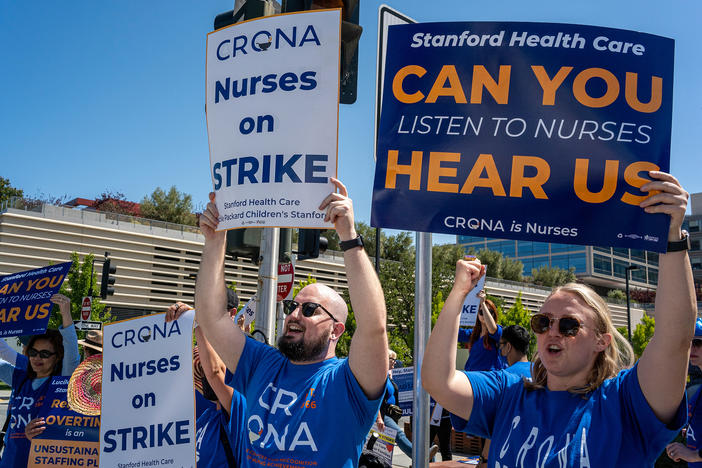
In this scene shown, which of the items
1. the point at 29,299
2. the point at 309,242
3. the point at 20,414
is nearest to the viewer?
the point at 20,414

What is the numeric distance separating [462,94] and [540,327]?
1095 millimetres

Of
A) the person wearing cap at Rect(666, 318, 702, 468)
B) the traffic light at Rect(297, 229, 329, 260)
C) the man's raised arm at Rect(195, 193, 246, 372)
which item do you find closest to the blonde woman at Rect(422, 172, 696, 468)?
the man's raised arm at Rect(195, 193, 246, 372)

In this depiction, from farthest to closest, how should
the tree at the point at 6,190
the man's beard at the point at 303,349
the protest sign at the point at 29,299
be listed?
the tree at the point at 6,190 → the protest sign at the point at 29,299 → the man's beard at the point at 303,349

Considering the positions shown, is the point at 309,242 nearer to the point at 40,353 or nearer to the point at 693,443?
the point at 40,353

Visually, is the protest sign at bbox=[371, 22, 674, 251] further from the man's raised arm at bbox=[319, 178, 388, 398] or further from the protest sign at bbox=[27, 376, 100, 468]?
the protest sign at bbox=[27, 376, 100, 468]

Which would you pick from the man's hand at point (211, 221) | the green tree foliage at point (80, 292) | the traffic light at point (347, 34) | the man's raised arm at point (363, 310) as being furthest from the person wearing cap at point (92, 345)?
the green tree foliage at point (80, 292)

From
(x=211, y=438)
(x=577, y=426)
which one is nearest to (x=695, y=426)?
(x=577, y=426)

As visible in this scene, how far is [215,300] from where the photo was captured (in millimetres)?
3176

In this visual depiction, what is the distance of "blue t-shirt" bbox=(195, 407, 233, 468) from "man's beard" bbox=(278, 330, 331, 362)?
86 cm

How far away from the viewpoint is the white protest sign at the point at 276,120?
2.83m

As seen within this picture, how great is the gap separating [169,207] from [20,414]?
5314cm

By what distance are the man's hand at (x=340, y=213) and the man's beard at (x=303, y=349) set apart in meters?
0.68

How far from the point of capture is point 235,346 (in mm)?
3162

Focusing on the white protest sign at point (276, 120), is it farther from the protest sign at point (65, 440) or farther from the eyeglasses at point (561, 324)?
the protest sign at point (65, 440)
